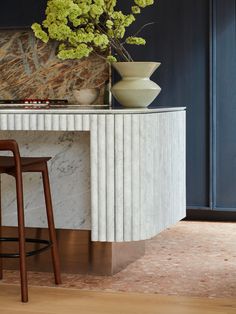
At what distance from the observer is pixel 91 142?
13.1ft

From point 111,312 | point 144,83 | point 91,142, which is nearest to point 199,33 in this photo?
point 144,83

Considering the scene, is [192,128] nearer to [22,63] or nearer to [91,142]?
[22,63]

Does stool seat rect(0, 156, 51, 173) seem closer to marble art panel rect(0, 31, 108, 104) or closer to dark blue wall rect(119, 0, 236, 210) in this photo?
dark blue wall rect(119, 0, 236, 210)

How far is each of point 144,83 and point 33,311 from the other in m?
1.43

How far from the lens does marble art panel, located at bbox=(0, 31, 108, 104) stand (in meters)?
6.59

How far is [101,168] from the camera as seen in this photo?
13.1ft

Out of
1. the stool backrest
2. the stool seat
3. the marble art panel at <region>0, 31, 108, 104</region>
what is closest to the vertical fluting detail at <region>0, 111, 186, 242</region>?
the stool seat

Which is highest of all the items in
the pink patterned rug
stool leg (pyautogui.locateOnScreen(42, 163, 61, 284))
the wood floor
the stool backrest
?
the stool backrest

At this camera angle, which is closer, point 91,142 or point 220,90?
point 91,142

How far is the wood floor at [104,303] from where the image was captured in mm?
3709

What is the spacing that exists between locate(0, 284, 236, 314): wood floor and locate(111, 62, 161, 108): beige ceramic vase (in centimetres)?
108

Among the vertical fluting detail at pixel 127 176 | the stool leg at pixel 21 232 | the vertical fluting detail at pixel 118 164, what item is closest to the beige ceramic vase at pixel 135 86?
the vertical fluting detail at pixel 118 164

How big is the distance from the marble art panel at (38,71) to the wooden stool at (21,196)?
2.49 m

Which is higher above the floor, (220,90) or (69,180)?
(220,90)
